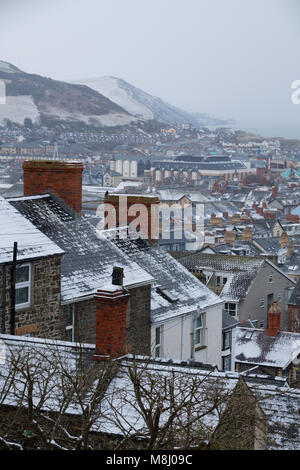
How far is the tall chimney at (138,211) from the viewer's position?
2512cm

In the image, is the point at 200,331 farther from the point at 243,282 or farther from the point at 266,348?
the point at 243,282

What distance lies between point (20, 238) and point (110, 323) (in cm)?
420

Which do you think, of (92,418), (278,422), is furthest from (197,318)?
(92,418)

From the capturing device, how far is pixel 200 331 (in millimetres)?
24344

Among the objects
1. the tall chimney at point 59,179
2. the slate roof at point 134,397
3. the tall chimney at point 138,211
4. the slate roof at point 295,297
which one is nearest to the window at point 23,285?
the slate roof at point 134,397

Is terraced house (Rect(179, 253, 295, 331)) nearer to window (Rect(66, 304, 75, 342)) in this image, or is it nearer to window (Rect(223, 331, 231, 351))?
window (Rect(223, 331, 231, 351))

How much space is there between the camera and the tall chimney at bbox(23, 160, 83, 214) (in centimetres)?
2214

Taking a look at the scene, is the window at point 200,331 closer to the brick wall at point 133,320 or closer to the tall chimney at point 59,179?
the brick wall at point 133,320

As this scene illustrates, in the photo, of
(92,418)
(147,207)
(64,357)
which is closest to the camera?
(92,418)

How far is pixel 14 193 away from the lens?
99.9 m

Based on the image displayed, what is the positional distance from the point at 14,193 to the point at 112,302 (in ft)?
285

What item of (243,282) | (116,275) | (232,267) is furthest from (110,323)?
(232,267)

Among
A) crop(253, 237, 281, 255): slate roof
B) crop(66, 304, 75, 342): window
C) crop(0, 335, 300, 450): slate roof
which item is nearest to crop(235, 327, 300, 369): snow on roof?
crop(66, 304, 75, 342): window
